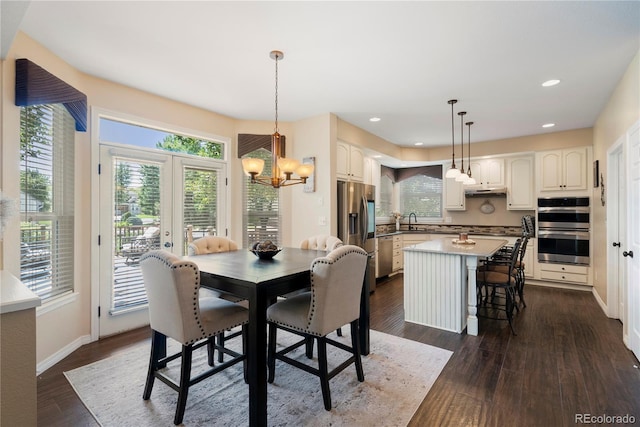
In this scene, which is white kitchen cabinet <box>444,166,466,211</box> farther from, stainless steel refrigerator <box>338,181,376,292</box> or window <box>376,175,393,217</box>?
stainless steel refrigerator <box>338,181,376,292</box>

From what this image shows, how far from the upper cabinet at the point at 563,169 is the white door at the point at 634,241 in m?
2.48

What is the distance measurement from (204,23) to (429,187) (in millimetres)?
5885

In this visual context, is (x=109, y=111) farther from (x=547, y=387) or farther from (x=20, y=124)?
(x=547, y=387)

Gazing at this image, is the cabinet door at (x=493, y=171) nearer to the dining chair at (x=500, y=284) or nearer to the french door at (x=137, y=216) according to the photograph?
the dining chair at (x=500, y=284)

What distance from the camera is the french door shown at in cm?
315

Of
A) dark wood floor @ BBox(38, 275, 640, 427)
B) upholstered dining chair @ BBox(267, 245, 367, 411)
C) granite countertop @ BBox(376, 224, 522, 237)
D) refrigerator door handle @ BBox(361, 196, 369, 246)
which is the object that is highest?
refrigerator door handle @ BBox(361, 196, 369, 246)

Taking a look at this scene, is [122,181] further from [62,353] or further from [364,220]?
[364,220]

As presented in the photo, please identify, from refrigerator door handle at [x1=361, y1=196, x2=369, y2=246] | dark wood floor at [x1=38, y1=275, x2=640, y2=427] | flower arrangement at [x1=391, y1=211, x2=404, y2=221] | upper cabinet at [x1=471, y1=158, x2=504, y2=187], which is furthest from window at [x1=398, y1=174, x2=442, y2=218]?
dark wood floor at [x1=38, y1=275, x2=640, y2=427]

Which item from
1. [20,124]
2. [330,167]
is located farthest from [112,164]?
[330,167]

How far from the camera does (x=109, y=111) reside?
3119mm

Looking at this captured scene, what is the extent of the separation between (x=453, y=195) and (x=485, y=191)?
24.4 inches

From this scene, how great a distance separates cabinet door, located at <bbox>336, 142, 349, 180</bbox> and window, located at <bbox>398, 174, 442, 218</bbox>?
3046 mm

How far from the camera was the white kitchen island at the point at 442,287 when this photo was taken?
10.5 feet

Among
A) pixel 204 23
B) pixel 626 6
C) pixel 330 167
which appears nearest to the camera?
pixel 626 6
